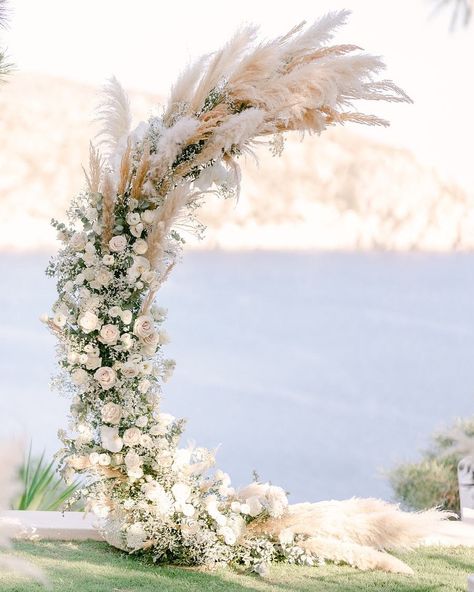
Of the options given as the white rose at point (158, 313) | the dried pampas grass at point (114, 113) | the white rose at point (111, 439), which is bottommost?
the white rose at point (111, 439)

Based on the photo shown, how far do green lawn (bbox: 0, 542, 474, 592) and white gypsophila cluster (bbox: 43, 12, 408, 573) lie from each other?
0.14 meters

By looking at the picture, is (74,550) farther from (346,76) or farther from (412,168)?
(412,168)

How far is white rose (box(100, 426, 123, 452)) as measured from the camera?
15.4ft

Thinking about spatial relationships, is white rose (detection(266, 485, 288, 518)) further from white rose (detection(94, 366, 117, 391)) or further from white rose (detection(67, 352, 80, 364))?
white rose (detection(67, 352, 80, 364))

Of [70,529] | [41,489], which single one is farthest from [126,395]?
[41,489]

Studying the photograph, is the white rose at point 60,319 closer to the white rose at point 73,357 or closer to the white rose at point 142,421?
the white rose at point 73,357

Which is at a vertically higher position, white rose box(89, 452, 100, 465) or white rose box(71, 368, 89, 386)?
white rose box(71, 368, 89, 386)

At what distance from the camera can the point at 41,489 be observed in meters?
6.50

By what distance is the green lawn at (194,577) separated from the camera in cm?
430

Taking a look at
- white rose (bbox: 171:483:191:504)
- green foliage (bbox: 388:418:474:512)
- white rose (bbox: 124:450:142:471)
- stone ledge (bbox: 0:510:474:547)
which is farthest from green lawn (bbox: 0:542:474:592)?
green foliage (bbox: 388:418:474:512)

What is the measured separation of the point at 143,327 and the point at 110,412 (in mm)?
484

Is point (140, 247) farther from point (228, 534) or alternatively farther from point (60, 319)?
point (228, 534)

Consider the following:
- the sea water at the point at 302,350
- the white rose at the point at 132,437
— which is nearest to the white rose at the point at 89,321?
the white rose at the point at 132,437

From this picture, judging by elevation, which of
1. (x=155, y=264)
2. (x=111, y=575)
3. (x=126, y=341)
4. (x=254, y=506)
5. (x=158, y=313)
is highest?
(x=155, y=264)
